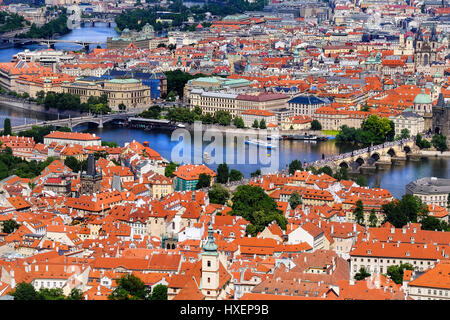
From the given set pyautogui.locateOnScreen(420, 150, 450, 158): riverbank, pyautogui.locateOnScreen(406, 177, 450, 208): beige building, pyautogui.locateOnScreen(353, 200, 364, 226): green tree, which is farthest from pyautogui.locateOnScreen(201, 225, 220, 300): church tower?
pyautogui.locateOnScreen(420, 150, 450, 158): riverbank

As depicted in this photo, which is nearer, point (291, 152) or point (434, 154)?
point (291, 152)

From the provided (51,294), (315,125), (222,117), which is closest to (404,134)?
(315,125)

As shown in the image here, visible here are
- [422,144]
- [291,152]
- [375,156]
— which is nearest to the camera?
[375,156]

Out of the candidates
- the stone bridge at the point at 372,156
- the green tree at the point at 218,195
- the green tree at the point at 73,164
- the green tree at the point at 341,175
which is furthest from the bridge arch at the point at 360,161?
the green tree at the point at 218,195

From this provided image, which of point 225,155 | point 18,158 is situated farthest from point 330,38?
point 18,158

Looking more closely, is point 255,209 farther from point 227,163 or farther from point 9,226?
point 227,163

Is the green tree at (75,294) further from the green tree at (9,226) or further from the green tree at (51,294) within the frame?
the green tree at (9,226)
